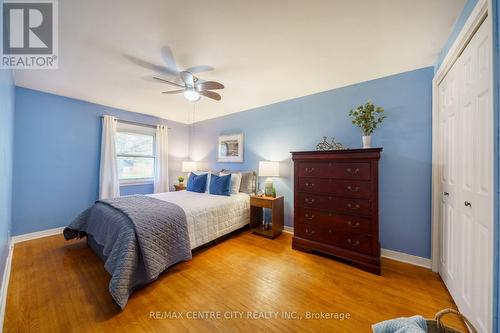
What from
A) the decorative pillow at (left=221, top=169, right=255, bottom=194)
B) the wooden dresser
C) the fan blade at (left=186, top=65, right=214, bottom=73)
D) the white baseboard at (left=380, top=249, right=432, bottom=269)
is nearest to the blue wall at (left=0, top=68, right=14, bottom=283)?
the fan blade at (left=186, top=65, right=214, bottom=73)

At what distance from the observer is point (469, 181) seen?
4.41 ft

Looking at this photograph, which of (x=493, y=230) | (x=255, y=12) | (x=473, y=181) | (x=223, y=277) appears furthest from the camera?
(x=223, y=277)

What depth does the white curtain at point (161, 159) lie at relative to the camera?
170 inches

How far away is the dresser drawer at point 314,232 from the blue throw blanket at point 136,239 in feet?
4.91

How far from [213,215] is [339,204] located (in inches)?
67.4

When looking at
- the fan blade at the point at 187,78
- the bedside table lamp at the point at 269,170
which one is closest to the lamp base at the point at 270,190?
the bedside table lamp at the point at 269,170

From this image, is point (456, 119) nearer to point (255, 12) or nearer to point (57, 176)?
point (255, 12)

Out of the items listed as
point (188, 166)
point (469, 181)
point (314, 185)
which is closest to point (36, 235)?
point (188, 166)

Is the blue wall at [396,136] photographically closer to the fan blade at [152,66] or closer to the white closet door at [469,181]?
the white closet door at [469,181]

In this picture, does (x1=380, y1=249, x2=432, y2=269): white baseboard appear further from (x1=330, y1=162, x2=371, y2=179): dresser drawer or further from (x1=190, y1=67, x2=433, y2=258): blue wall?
(x1=330, y1=162, x2=371, y2=179): dresser drawer

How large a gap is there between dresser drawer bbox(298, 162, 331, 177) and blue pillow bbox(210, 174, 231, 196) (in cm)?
135

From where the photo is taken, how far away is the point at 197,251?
2.54m

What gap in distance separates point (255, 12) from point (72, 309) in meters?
2.85

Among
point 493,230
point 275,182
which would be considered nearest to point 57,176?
point 275,182
